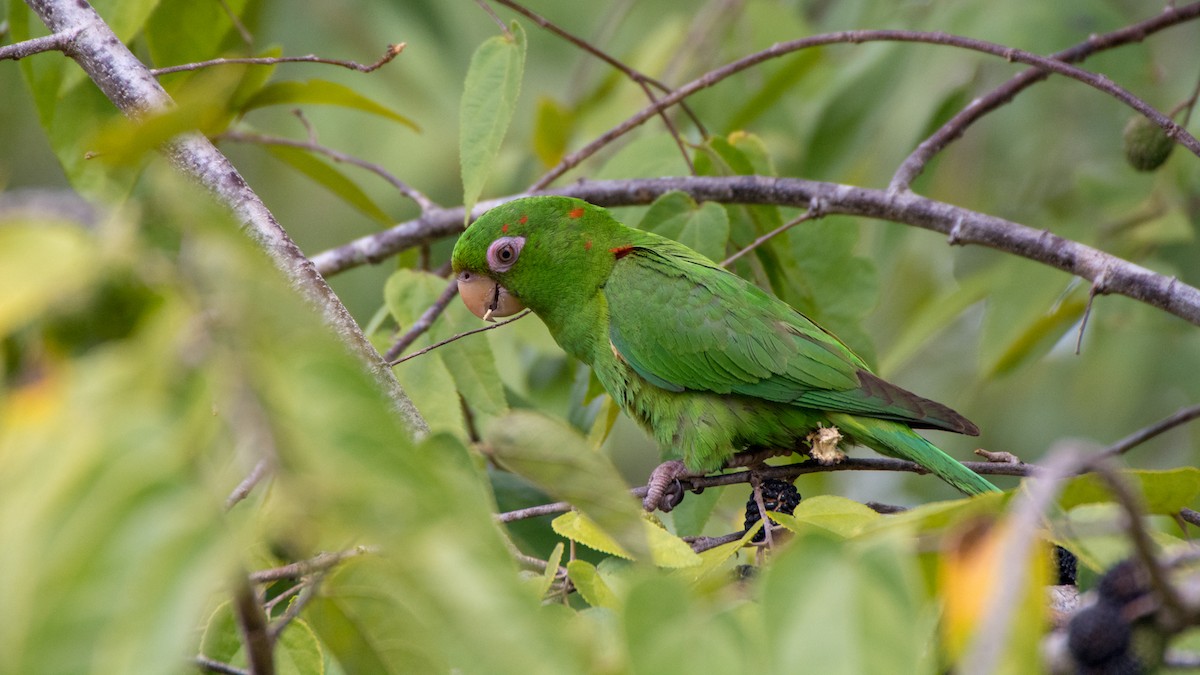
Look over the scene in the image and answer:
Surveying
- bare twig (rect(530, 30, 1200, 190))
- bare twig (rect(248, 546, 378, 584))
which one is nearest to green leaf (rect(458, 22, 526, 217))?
bare twig (rect(530, 30, 1200, 190))

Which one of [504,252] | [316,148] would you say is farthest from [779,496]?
[316,148]

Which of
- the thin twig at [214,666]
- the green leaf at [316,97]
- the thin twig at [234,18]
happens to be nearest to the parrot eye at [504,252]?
the green leaf at [316,97]

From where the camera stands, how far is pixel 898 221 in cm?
263

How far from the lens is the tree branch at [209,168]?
163 cm

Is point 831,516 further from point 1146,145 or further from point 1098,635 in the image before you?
point 1146,145

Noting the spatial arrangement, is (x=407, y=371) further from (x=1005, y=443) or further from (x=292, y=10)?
(x=292, y=10)

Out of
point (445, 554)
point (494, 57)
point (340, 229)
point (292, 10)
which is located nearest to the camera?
point (445, 554)

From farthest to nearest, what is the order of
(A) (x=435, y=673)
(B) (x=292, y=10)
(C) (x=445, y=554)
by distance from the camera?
(B) (x=292, y=10) < (A) (x=435, y=673) < (C) (x=445, y=554)

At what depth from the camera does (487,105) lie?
7.18 feet

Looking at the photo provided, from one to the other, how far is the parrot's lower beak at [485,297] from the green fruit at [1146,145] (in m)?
1.85

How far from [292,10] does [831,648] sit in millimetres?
6166

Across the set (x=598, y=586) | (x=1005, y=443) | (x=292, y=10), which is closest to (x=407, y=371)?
(x=598, y=586)

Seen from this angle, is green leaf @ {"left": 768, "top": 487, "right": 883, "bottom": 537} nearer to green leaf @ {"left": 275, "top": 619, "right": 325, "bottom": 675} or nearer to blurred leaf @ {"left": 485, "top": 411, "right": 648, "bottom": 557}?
blurred leaf @ {"left": 485, "top": 411, "right": 648, "bottom": 557}

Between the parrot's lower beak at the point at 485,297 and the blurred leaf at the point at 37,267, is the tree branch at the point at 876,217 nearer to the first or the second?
the parrot's lower beak at the point at 485,297
